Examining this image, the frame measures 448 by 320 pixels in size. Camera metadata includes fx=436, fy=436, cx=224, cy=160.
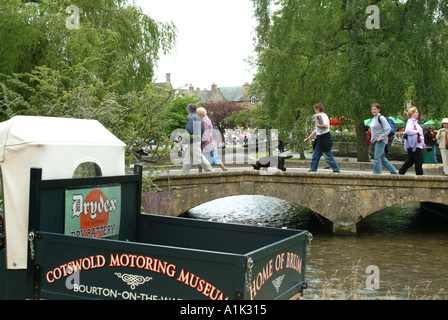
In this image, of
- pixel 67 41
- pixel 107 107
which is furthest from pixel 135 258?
pixel 67 41

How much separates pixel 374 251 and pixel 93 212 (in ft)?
26.9

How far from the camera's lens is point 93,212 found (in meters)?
4.16

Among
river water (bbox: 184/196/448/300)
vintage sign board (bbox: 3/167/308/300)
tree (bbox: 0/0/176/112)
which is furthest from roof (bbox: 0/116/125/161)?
tree (bbox: 0/0/176/112)

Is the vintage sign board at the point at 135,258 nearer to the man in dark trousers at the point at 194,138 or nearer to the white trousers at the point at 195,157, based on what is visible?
the man in dark trousers at the point at 194,138

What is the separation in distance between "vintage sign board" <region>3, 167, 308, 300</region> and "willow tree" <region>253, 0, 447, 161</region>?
12727 mm

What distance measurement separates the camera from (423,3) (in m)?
16.1

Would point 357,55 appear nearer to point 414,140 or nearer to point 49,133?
point 414,140

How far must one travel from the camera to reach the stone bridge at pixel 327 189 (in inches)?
444

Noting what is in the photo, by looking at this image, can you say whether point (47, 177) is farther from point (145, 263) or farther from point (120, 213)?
point (145, 263)

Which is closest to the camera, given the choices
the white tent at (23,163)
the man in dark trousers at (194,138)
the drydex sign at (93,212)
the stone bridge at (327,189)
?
the white tent at (23,163)

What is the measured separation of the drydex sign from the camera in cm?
393

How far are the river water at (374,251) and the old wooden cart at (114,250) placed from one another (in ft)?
10.4

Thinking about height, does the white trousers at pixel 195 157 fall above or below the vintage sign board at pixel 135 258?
above

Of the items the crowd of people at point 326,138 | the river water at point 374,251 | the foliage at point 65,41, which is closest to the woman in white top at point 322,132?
the crowd of people at point 326,138
